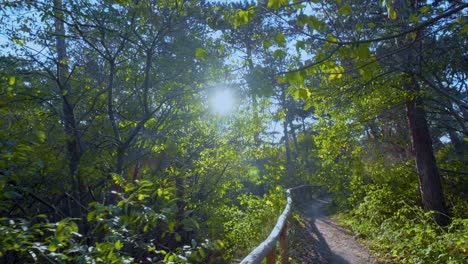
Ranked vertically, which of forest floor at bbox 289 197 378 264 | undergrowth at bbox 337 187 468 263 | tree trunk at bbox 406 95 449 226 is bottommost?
forest floor at bbox 289 197 378 264

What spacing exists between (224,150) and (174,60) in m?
3.75

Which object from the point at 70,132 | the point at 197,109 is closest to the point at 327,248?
the point at 197,109

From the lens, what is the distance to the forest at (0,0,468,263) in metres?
2.86

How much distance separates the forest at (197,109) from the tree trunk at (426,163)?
0.03m

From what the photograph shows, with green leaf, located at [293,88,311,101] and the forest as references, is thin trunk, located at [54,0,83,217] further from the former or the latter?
green leaf, located at [293,88,311,101]

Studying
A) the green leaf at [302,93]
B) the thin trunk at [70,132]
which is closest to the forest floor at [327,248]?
the thin trunk at [70,132]

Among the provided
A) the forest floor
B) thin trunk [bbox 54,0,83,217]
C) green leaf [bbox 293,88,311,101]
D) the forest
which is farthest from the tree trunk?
thin trunk [bbox 54,0,83,217]

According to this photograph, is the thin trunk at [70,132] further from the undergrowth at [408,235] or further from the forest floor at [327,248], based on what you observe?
the undergrowth at [408,235]

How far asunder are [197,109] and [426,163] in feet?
20.1

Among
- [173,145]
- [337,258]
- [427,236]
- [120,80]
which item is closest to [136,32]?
[120,80]

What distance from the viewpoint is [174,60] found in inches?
235

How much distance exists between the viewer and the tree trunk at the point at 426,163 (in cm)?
838

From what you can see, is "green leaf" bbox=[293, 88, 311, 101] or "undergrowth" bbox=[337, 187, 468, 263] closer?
"green leaf" bbox=[293, 88, 311, 101]

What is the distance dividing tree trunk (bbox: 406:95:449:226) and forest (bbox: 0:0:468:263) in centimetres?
3
